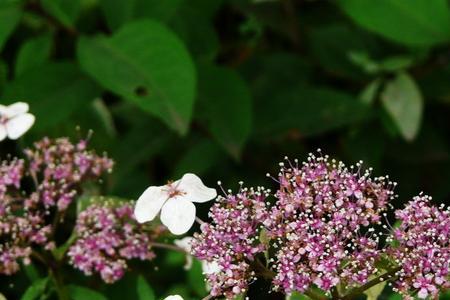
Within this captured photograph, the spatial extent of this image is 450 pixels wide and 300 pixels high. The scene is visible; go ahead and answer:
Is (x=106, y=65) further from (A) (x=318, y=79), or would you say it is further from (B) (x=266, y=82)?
(A) (x=318, y=79)

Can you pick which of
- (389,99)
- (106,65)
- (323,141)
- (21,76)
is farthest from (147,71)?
(323,141)

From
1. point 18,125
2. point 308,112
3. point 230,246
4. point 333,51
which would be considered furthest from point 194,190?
point 333,51

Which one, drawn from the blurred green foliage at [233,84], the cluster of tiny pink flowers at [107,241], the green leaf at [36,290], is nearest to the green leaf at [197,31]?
the blurred green foliage at [233,84]

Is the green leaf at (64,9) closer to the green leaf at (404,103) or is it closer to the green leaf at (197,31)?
the green leaf at (197,31)

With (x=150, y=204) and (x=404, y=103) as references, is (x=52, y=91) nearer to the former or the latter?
(x=404, y=103)

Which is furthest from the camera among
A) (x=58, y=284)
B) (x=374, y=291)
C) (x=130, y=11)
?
(x=130, y=11)
